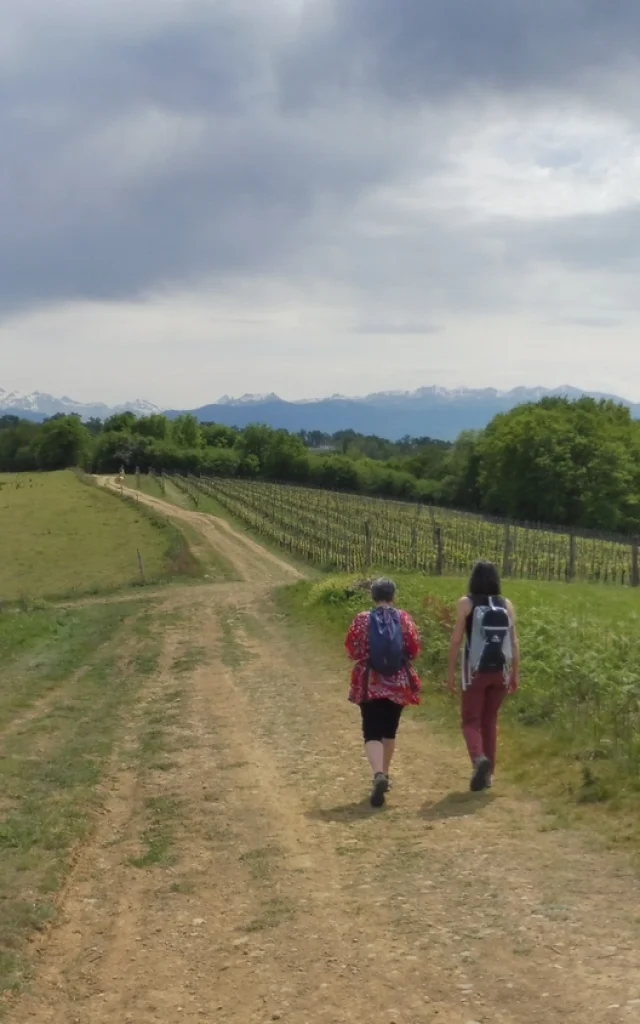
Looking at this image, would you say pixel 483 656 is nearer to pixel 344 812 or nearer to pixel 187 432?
pixel 344 812

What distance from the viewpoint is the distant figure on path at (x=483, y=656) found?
7898 millimetres

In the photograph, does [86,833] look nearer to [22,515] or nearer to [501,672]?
[501,672]

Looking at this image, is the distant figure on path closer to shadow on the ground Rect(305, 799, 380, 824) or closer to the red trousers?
the red trousers

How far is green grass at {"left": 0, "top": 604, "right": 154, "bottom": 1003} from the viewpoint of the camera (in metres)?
6.21

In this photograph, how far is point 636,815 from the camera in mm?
6996

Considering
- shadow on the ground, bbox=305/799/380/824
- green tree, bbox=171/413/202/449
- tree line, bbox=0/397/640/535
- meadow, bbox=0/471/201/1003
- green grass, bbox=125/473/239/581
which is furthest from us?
green tree, bbox=171/413/202/449

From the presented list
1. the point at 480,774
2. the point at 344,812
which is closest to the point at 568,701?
the point at 480,774

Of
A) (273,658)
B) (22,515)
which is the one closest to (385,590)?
(273,658)

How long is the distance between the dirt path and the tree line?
8793 centimetres

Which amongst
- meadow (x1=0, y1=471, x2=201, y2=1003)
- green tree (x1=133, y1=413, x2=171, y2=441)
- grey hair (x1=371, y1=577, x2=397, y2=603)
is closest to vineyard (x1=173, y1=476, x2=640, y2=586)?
meadow (x1=0, y1=471, x2=201, y2=1003)

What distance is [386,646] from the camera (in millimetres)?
8062

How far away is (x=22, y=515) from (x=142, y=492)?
18.4m

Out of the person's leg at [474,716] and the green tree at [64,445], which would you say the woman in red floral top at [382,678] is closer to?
the person's leg at [474,716]

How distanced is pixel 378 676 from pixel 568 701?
3086 mm
